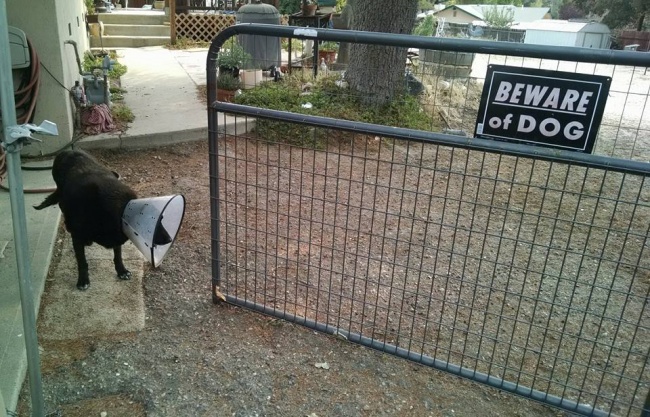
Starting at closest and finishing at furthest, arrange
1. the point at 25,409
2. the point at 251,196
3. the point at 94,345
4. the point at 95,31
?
1. the point at 25,409
2. the point at 94,345
3. the point at 251,196
4. the point at 95,31

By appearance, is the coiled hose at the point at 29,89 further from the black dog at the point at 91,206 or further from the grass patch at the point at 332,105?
the grass patch at the point at 332,105

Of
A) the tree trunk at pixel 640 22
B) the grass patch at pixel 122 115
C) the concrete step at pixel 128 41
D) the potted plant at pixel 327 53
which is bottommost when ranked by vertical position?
the grass patch at pixel 122 115

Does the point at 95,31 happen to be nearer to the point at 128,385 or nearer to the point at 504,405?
the point at 128,385

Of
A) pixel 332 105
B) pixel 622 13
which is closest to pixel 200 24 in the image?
pixel 332 105

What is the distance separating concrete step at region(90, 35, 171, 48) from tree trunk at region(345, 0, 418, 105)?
282 inches

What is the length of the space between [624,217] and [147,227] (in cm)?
456

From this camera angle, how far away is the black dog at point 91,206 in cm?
297

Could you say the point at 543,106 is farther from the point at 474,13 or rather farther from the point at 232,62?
the point at 474,13

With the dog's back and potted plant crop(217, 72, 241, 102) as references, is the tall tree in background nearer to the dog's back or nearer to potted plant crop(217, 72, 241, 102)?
potted plant crop(217, 72, 241, 102)

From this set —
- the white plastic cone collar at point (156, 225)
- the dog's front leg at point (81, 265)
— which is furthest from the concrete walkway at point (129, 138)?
the white plastic cone collar at point (156, 225)

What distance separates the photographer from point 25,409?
2357 mm

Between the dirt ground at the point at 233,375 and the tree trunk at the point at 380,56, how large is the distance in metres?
4.49

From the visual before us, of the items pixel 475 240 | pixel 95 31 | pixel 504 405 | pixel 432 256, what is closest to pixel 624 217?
pixel 475 240

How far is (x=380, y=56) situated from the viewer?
23.2 ft
